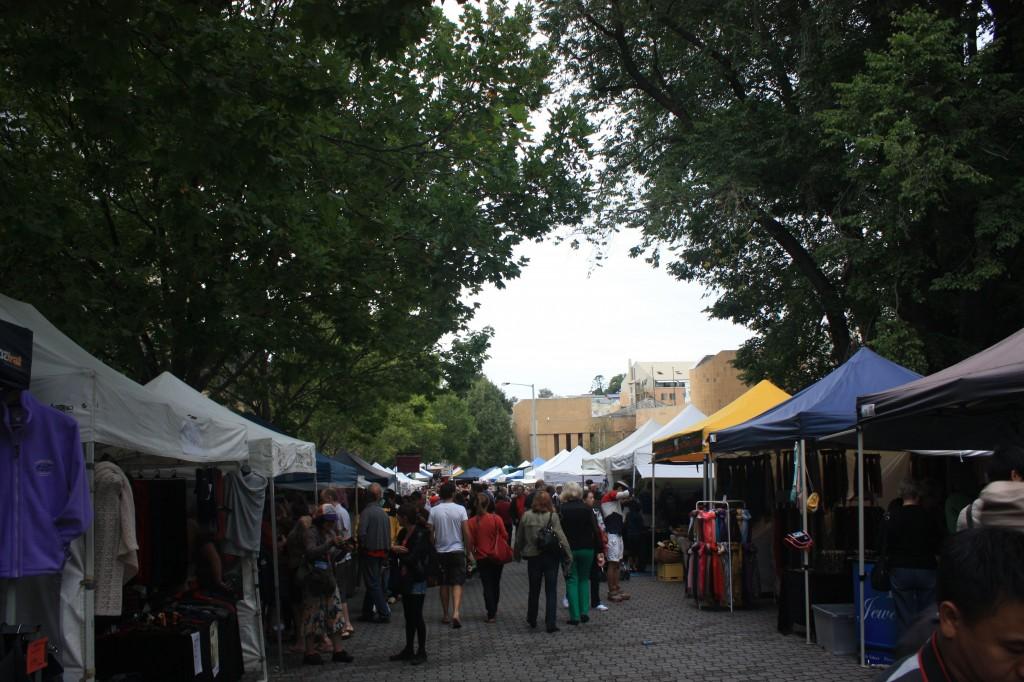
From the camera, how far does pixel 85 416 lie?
6508 mm

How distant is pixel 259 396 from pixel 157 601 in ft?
42.6

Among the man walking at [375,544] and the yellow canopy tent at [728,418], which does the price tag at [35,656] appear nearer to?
the man walking at [375,544]

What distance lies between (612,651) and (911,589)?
3.70 m

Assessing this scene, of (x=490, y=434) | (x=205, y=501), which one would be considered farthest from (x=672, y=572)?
(x=490, y=434)

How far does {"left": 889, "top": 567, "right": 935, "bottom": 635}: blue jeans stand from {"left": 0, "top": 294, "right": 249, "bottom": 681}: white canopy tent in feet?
21.1

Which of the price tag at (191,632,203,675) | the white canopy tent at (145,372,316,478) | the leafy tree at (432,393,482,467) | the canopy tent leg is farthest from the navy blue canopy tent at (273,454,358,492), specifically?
the leafy tree at (432,393,482,467)

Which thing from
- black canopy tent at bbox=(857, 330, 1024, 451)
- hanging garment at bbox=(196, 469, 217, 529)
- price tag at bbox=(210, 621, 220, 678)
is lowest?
price tag at bbox=(210, 621, 220, 678)

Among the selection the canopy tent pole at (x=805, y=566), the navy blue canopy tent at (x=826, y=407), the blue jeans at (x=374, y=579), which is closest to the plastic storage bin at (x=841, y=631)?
the canopy tent pole at (x=805, y=566)

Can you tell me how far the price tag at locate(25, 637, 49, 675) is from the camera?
15.6 ft

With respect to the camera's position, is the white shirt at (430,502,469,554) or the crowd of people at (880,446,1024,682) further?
the white shirt at (430,502,469,554)

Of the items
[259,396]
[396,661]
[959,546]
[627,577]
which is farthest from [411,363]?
[959,546]

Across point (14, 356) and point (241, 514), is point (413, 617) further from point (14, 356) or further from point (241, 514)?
point (14, 356)

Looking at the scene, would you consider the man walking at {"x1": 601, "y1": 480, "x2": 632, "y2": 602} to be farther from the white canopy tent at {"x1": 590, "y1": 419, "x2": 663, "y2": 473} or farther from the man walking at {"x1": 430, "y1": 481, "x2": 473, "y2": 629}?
the white canopy tent at {"x1": 590, "y1": 419, "x2": 663, "y2": 473}

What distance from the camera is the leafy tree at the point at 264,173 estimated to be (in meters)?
7.96
